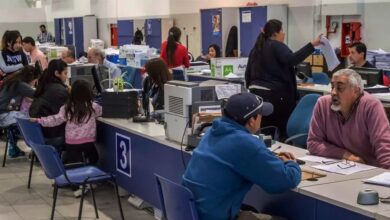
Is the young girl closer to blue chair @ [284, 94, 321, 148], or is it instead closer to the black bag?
the black bag

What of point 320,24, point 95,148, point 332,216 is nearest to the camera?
point 332,216

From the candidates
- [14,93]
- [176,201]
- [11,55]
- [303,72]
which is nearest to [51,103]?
[14,93]

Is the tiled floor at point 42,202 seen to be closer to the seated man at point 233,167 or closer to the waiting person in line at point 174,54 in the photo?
the seated man at point 233,167

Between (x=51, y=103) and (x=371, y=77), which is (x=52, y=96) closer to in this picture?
(x=51, y=103)

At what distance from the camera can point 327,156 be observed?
137 inches

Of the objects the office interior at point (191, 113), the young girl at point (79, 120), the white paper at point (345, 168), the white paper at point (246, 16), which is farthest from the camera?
the white paper at point (246, 16)

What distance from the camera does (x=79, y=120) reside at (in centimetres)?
491

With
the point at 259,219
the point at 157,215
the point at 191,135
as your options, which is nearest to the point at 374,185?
the point at 259,219

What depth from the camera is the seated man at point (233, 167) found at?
262 centimetres

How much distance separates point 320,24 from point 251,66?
4258 millimetres

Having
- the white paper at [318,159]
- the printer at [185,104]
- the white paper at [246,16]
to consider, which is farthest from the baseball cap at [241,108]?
the white paper at [246,16]

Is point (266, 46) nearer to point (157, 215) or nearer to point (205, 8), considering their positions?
point (157, 215)

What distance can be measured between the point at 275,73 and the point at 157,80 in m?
1.04

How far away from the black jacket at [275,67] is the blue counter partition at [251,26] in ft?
16.2
